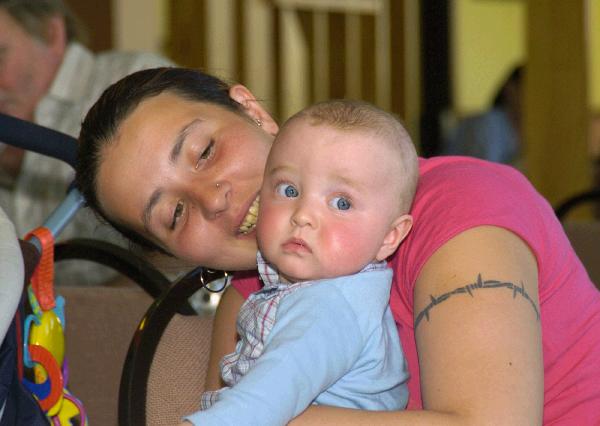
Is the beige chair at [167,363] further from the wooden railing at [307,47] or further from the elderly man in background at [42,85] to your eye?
the wooden railing at [307,47]

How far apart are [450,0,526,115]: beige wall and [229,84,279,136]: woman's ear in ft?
17.6

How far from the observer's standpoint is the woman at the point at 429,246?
1.04 m

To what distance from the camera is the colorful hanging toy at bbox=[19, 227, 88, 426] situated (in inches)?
52.8

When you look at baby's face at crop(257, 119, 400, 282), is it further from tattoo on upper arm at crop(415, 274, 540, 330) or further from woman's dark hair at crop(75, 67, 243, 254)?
woman's dark hair at crop(75, 67, 243, 254)

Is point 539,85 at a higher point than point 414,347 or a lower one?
lower

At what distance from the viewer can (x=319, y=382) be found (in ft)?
3.45

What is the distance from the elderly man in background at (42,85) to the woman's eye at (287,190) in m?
1.52

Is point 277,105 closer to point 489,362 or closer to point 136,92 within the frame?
point 136,92

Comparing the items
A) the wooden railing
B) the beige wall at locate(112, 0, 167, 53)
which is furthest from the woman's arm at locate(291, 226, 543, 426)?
the beige wall at locate(112, 0, 167, 53)

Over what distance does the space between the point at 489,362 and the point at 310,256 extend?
0.21 m

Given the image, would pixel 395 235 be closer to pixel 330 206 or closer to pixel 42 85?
pixel 330 206

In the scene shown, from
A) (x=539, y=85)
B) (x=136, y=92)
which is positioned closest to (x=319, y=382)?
(x=136, y=92)

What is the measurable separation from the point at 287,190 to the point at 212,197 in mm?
166

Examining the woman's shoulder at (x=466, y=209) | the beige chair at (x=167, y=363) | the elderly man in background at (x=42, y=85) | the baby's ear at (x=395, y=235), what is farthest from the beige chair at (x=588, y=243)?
the baby's ear at (x=395, y=235)
